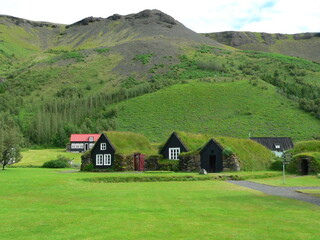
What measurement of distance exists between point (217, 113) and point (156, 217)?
335 feet

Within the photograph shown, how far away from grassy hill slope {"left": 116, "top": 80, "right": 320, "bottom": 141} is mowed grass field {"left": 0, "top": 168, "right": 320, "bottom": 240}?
7822 cm

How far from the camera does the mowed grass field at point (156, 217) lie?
11.9 metres

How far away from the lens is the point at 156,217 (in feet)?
48.0

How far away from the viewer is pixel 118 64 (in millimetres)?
199625

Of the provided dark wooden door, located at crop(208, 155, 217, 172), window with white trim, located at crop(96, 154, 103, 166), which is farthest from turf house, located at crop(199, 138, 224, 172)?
window with white trim, located at crop(96, 154, 103, 166)

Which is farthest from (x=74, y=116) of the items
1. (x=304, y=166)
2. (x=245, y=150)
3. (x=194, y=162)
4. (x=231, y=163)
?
(x=304, y=166)

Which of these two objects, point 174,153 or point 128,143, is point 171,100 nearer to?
point 128,143

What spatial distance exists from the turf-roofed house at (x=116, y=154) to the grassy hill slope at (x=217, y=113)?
42.2 meters

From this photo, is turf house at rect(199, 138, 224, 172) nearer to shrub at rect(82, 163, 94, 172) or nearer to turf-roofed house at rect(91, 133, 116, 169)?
turf-roofed house at rect(91, 133, 116, 169)

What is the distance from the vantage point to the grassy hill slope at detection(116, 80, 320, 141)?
102 meters

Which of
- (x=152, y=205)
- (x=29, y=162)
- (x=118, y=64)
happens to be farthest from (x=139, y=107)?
(x=152, y=205)

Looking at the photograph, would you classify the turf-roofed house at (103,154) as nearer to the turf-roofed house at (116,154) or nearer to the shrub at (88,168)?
the turf-roofed house at (116,154)

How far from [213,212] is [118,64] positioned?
188 meters

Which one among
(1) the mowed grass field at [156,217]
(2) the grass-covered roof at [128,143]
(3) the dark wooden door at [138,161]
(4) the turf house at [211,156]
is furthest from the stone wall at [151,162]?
(1) the mowed grass field at [156,217]
